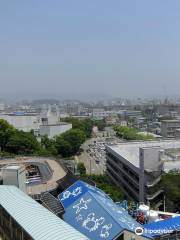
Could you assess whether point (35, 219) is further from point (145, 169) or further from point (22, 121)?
point (22, 121)

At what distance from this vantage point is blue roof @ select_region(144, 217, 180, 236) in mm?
13625

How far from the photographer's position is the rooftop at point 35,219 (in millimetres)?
9875

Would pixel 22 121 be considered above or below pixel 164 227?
above

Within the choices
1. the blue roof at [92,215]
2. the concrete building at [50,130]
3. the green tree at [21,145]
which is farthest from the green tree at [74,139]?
the blue roof at [92,215]

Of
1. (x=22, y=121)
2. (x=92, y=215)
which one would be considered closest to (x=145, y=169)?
(x=92, y=215)

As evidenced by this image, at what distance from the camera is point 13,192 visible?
570 inches

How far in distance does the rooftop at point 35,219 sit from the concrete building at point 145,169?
465 inches

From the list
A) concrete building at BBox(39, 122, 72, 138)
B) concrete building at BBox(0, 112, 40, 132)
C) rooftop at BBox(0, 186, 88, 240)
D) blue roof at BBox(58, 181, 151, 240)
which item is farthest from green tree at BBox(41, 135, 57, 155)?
rooftop at BBox(0, 186, 88, 240)

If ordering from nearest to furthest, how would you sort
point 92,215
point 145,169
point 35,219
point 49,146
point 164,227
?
point 35,219 → point 92,215 → point 164,227 → point 145,169 → point 49,146

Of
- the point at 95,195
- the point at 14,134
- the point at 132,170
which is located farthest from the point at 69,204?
the point at 14,134

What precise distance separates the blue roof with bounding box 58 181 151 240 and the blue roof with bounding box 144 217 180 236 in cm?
69

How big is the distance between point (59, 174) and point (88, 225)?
28.4 feet

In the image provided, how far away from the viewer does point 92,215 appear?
1351 cm

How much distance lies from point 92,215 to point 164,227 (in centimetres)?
279
